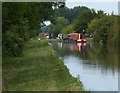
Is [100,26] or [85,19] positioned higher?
[85,19]

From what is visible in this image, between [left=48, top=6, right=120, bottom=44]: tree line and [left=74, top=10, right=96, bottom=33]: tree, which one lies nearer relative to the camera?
[left=48, top=6, right=120, bottom=44]: tree line

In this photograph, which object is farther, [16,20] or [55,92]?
[16,20]

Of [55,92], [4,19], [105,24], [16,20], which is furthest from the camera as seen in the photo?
[105,24]

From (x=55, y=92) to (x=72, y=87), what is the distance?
1.57 m

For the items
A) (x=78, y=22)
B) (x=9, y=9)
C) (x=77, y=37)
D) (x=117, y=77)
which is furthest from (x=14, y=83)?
(x=78, y=22)

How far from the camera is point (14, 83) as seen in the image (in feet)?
52.9

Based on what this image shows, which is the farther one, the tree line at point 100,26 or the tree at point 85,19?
the tree at point 85,19

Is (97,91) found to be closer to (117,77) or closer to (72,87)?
(72,87)

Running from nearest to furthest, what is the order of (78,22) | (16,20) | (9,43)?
(16,20), (9,43), (78,22)

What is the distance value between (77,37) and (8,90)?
81.3 m

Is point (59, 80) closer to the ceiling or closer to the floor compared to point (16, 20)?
closer to the floor

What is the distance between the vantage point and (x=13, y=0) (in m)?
15.6

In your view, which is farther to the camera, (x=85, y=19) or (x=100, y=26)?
(x=85, y=19)

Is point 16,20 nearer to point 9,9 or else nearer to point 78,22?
point 9,9
